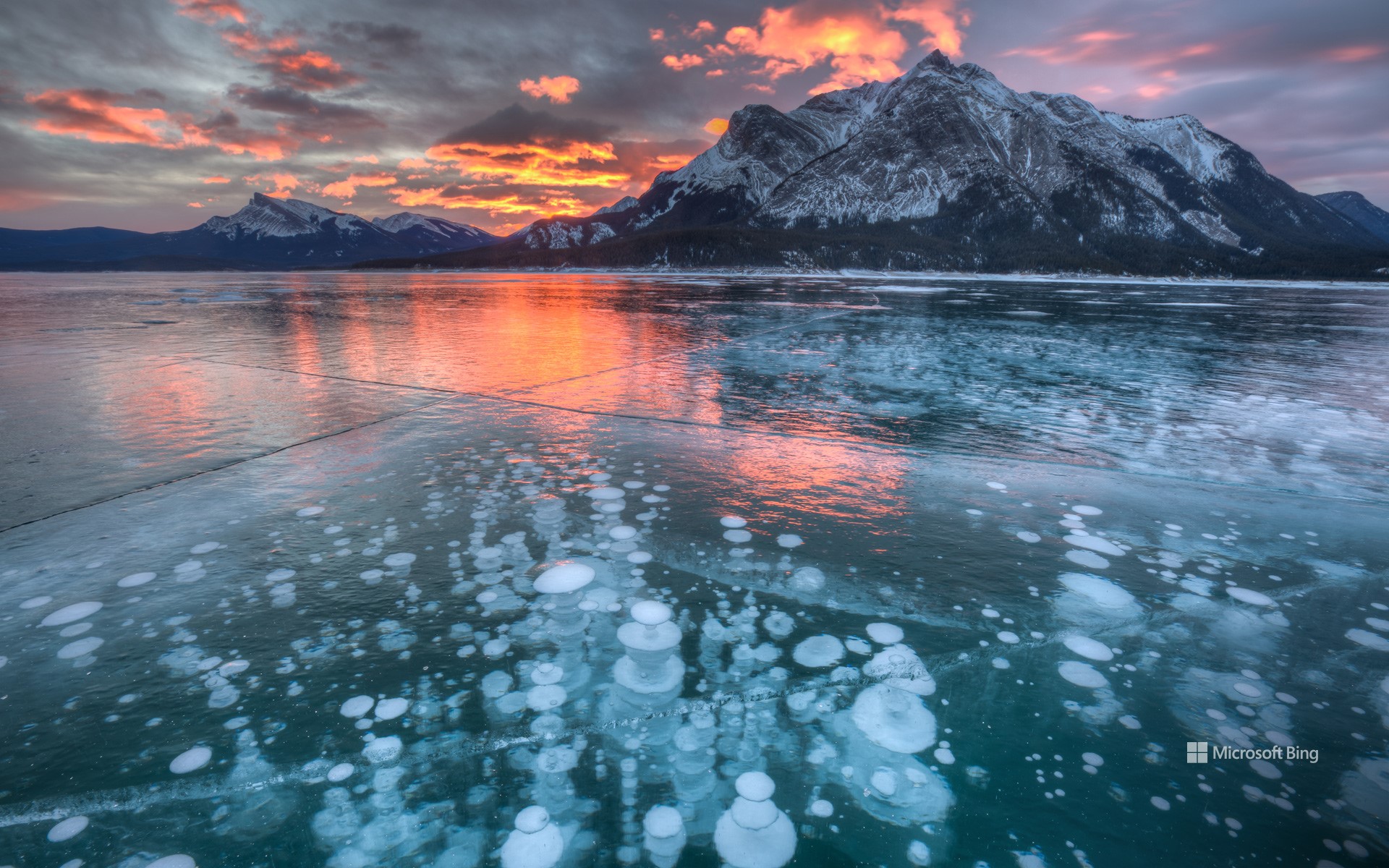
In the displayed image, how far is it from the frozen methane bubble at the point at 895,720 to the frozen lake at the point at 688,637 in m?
0.02

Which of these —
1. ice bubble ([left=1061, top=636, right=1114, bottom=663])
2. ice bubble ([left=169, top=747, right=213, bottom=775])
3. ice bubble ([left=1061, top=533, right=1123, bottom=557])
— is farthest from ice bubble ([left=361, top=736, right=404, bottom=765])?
ice bubble ([left=1061, top=533, right=1123, bottom=557])

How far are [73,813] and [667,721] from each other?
2370mm

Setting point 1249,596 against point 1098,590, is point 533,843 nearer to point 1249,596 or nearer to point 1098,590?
point 1098,590

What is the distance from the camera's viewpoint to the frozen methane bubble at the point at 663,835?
2164 millimetres

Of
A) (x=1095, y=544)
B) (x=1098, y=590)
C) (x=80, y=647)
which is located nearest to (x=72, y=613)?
(x=80, y=647)

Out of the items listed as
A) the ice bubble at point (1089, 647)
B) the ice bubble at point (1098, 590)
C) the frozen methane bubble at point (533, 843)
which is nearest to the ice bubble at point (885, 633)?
the ice bubble at point (1089, 647)

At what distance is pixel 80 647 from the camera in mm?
3352

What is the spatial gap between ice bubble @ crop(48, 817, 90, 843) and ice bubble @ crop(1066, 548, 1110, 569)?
5568mm

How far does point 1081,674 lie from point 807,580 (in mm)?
1606

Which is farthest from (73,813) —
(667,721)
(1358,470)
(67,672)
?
(1358,470)

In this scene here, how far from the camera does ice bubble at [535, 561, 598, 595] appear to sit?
4.02 m

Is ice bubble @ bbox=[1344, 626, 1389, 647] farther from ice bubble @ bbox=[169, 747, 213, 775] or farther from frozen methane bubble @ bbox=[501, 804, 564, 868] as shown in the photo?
ice bubble @ bbox=[169, 747, 213, 775]

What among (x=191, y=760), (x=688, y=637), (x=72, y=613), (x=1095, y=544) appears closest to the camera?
(x=191, y=760)

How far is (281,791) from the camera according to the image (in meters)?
2.42
